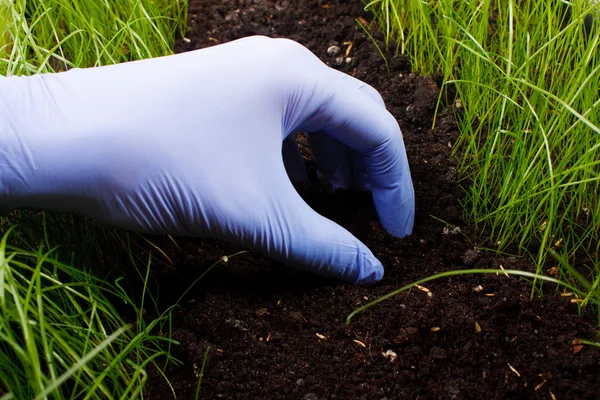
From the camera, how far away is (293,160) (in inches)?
63.9

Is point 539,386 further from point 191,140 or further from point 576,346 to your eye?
point 191,140

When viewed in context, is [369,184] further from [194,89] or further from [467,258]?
[194,89]

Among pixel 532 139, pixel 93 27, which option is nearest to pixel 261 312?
pixel 532 139

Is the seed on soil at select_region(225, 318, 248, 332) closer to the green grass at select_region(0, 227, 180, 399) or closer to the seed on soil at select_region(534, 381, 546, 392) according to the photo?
the green grass at select_region(0, 227, 180, 399)

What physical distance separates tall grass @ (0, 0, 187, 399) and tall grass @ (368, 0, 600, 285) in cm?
81

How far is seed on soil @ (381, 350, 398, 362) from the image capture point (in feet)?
4.06

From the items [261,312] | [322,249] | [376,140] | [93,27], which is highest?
[93,27]

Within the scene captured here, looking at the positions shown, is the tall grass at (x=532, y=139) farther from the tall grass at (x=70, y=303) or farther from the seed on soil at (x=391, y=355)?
the tall grass at (x=70, y=303)

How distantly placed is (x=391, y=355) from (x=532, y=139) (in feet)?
1.83

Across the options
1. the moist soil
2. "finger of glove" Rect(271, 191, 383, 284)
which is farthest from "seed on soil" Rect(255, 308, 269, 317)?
"finger of glove" Rect(271, 191, 383, 284)

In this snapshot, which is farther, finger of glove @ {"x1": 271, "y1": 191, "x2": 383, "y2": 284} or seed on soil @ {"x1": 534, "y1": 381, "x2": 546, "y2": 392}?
finger of glove @ {"x1": 271, "y1": 191, "x2": 383, "y2": 284}

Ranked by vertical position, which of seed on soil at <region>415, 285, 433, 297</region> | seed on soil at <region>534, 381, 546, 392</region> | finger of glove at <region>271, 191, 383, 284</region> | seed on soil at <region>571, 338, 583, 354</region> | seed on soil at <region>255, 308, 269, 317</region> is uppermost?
finger of glove at <region>271, 191, 383, 284</region>

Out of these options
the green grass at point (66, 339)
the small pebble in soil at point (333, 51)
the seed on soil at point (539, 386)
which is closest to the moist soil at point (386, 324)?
the seed on soil at point (539, 386)

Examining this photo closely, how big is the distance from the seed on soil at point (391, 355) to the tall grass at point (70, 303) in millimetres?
444
